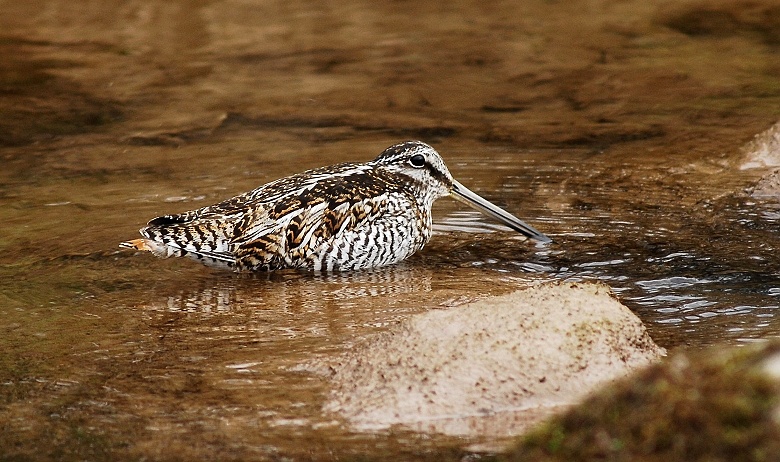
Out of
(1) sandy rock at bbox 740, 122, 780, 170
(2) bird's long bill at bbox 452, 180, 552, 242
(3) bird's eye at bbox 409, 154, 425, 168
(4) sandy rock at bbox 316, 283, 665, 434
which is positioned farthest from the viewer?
(1) sandy rock at bbox 740, 122, 780, 170

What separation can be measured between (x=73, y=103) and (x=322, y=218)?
17.7 feet

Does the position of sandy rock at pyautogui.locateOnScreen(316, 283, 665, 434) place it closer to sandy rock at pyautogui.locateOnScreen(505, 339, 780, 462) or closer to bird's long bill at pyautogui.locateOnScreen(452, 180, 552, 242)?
sandy rock at pyautogui.locateOnScreen(505, 339, 780, 462)

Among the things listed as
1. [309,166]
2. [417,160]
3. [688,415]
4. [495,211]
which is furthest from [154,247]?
[688,415]

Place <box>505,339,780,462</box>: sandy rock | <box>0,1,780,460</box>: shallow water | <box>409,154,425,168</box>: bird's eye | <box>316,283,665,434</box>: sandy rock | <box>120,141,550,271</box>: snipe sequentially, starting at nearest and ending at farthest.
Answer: <box>505,339,780,462</box>: sandy rock
<box>316,283,665,434</box>: sandy rock
<box>0,1,780,460</box>: shallow water
<box>120,141,550,271</box>: snipe
<box>409,154,425,168</box>: bird's eye

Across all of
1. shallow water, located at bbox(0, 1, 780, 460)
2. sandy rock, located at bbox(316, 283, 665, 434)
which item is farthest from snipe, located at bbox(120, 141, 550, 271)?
sandy rock, located at bbox(316, 283, 665, 434)

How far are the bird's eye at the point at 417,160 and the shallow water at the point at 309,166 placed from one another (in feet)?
1.88

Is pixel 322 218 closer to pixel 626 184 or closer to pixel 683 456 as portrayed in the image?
pixel 626 184

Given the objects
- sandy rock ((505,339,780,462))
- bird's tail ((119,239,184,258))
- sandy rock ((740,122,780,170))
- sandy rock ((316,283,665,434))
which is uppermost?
sandy rock ((740,122,780,170))

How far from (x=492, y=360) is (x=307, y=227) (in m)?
2.54

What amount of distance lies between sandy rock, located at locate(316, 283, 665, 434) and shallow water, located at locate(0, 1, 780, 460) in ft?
0.62

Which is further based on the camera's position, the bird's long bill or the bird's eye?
the bird's eye

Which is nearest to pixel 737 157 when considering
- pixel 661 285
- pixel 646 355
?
pixel 661 285

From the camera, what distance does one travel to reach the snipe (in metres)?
7.76

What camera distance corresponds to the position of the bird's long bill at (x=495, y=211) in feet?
27.6
